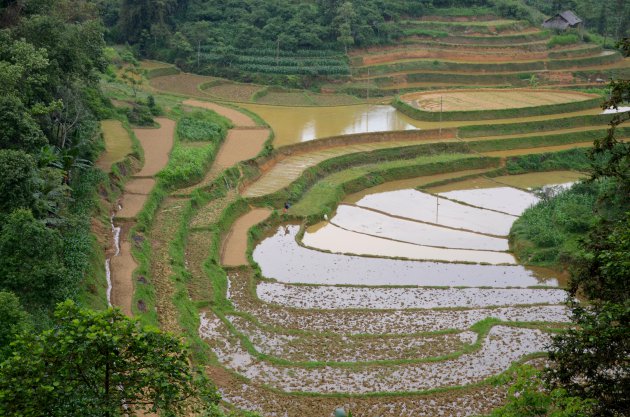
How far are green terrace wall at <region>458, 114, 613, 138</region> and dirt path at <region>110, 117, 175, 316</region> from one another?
1435cm

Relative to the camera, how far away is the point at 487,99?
4097 cm

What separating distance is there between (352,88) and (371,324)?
1078 inches

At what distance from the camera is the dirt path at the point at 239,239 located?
70.9ft

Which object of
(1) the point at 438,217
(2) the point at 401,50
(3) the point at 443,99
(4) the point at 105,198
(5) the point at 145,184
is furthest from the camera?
(2) the point at 401,50

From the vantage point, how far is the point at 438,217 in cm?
2664

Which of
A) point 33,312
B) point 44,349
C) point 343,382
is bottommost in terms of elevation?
point 343,382

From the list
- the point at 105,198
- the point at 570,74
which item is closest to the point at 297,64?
the point at 570,74

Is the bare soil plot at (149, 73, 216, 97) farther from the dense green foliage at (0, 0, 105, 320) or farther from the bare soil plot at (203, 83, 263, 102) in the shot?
the dense green foliage at (0, 0, 105, 320)

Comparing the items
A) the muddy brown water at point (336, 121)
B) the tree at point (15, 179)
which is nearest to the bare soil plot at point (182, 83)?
the muddy brown water at point (336, 121)

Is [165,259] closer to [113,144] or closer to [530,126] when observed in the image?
[113,144]

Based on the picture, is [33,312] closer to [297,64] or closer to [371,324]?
[371,324]

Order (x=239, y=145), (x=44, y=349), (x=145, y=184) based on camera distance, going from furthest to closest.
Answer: (x=239, y=145) → (x=145, y=184) → (x=44, y=349)

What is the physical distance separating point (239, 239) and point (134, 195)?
365 centimetres

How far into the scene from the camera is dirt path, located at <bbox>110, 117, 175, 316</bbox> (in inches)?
672
